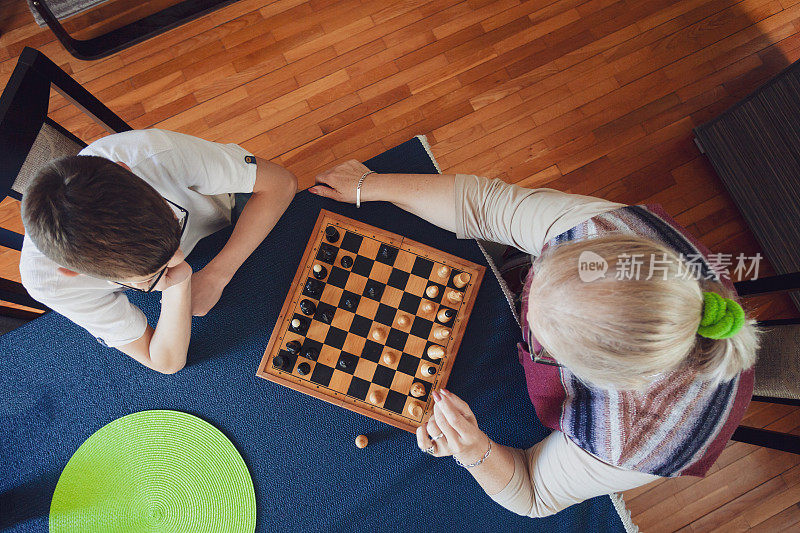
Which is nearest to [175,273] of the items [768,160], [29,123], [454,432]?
[29,123]

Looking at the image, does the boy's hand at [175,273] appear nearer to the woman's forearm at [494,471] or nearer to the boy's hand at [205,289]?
the boy's hand at [205,289]

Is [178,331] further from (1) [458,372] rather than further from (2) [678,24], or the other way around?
(2) [678,24]

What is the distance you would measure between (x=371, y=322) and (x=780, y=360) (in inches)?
47.8

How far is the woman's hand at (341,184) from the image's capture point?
147cm

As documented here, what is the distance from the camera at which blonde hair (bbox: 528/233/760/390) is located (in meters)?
0.83

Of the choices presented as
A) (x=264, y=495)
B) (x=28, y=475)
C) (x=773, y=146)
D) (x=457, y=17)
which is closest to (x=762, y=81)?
(x=773, y=146)

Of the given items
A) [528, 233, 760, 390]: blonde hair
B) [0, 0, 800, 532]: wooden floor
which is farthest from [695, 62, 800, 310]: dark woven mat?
[528, 233, 760, 390]: blonde hair

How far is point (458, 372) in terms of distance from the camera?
4.62 ft

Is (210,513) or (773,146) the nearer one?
(210,513)

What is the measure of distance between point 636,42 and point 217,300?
230 centimetres

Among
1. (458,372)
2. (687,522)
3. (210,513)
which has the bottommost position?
(687,522)

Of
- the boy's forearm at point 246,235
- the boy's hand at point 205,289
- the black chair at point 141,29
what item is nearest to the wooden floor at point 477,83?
the black chair at point 141,29

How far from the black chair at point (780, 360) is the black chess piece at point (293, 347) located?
4.53ft

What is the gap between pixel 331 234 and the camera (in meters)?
1.41
